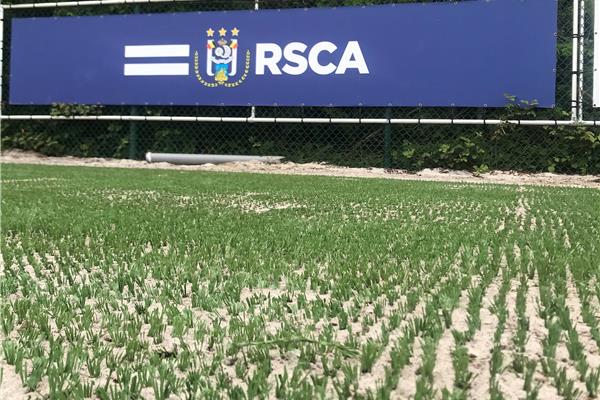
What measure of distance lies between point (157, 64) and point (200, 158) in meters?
2.04

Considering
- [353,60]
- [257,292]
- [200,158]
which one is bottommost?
[257,292]

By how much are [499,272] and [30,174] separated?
25.1 feet

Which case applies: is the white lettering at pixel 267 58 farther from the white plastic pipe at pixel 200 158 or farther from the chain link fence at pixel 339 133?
the white plastic pipe at pixel 200 158

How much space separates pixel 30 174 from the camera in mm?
8180

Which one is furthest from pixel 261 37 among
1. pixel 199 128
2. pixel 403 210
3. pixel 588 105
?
pixel 403 210

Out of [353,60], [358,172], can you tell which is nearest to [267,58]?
[353,60]

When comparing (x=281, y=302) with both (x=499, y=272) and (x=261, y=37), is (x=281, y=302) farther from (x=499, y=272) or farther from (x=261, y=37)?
(x=261, y=37)

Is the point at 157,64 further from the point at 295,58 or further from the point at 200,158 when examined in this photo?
the point at 295,58

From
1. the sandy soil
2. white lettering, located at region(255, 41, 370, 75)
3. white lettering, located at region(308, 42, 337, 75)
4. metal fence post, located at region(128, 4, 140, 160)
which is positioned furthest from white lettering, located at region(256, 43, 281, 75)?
metal fence post, located at region(128, 4, 140, 160)

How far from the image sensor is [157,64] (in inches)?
441

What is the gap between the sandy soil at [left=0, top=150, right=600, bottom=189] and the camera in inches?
363

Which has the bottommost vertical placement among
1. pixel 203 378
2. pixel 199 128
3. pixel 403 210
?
pixel 203 378

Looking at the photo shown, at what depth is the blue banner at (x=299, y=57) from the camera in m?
9.52

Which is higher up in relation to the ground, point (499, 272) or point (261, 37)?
point (261, 37)
